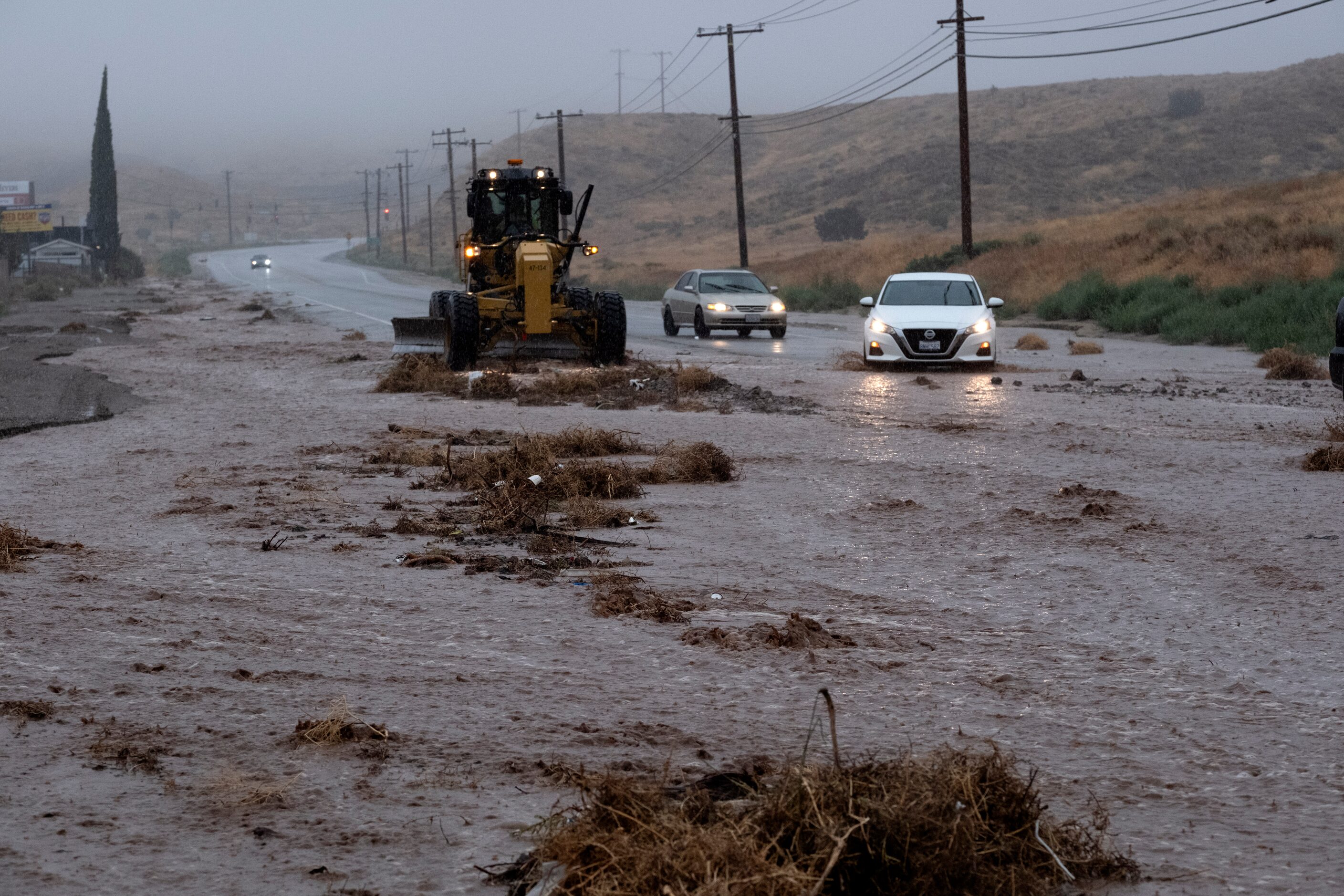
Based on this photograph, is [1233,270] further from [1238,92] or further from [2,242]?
[1238,92]

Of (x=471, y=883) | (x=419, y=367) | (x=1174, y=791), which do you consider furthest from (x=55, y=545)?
(x=419, y=367)

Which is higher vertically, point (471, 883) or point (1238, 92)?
point (1238, 92)

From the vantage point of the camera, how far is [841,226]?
107m

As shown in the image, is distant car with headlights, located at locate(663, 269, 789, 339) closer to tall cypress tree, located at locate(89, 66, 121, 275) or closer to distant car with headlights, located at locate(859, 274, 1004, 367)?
distant car with headlights, located at locate(859, 274, 1004, 367)

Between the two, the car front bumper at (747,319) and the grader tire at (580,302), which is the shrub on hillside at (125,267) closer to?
the car front bumper at (747,319)

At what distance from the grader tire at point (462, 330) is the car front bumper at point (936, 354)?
19.6ft

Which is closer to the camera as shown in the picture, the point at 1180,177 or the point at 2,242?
the point at 2,242

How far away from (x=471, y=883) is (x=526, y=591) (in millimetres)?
3751

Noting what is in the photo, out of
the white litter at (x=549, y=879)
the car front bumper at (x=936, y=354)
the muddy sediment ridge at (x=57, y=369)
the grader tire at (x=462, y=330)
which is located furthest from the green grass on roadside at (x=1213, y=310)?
the white litter at (x=549, y=879)

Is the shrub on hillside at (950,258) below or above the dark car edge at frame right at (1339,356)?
above

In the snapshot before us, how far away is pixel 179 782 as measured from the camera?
4.75 metres

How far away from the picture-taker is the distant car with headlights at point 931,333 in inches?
848

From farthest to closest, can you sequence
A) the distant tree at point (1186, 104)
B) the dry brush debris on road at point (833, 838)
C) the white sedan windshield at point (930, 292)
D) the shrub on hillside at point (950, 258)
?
the distant tree at point (1186, 104)
the shrub on hillside at point (950, 258)
the white sedan windshield at point (930, 292)
the dry brush debris on road at point (833, 838)

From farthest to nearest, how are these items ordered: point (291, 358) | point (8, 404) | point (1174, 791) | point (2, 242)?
point (2, 242) → point (291, 358) → point (8, 404) → point (1174, 791)
